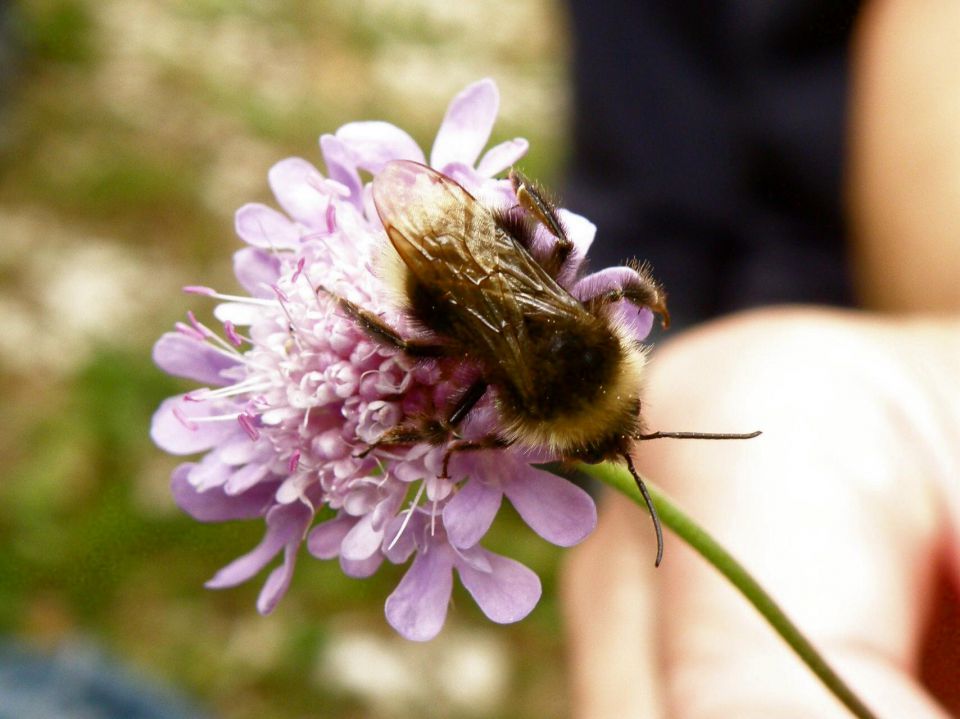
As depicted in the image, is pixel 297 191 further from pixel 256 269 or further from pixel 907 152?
pixel 907 152

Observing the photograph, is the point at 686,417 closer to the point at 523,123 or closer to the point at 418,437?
the point at 418,437

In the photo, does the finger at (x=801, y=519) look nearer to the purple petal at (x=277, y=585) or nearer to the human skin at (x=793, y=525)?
the human skin at (x=793, y=525)

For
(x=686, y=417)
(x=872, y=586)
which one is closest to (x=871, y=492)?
(x=872, y=586)

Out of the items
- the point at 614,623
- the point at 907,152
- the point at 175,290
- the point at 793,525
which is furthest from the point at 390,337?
the point at 175,290

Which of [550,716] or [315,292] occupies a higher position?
[315,292]

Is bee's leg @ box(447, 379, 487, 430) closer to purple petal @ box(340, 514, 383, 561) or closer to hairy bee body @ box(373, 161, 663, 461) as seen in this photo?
hairy bee body @ box(373, 161, 663, 461)

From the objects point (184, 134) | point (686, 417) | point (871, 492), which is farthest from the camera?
point (184, 134)

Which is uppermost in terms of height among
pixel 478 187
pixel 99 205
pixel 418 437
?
pixel 478 187
